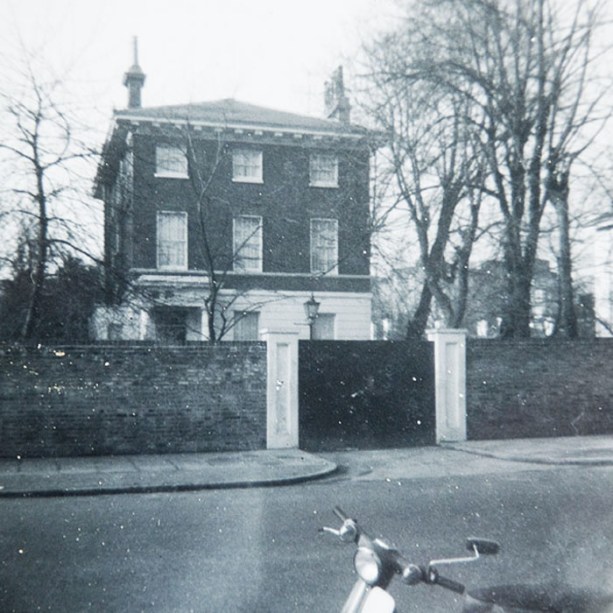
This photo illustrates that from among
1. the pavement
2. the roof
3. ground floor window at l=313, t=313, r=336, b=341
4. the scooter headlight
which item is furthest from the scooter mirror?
ground floor window at l=313, t=313, r=336, b=341

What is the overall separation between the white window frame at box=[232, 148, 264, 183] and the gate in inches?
663

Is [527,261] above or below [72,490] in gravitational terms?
above

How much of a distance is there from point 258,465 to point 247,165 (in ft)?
66.4

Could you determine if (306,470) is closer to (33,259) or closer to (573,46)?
(33,259)

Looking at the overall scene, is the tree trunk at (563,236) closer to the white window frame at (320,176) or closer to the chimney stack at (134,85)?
the white window frame at (320,176)

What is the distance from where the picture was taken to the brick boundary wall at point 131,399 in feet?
41.7

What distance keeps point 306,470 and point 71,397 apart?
4.32 m

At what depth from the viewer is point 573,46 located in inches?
637

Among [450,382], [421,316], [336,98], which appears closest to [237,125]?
[336,98]

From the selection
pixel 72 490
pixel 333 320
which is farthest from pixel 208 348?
pixel 333 320

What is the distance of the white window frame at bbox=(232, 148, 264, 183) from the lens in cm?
3039

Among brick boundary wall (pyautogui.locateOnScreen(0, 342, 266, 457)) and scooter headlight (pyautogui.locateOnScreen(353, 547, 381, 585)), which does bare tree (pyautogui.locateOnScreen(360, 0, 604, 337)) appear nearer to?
brick boundary wall (pyautogui.locateOnScreen(0, 342, 266, 457))

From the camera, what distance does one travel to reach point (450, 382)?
50.5 ft

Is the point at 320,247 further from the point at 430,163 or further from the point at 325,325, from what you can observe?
the point at 430,163
